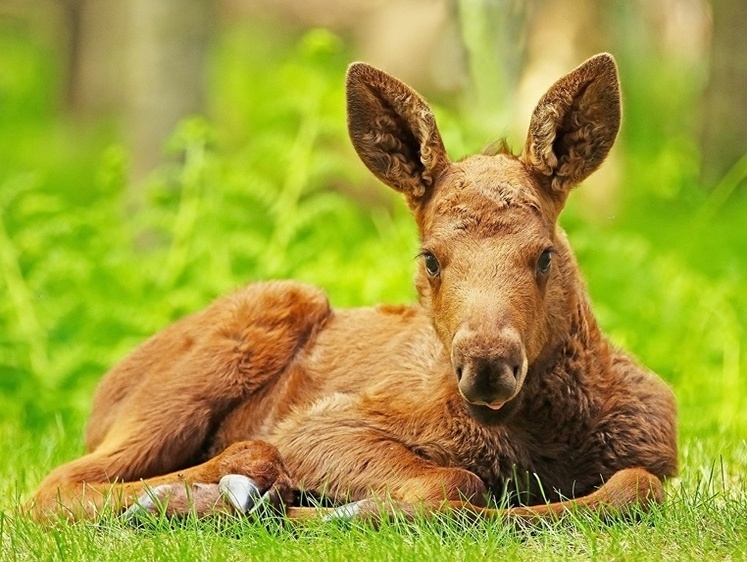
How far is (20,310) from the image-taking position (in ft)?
33.4

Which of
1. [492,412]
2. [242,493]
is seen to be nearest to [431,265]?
[492,412]

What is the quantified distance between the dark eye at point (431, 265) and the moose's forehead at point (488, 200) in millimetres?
133

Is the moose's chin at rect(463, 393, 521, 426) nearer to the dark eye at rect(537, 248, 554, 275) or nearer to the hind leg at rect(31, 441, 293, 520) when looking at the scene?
the dark eye at rect(537, 248, 554, 275)

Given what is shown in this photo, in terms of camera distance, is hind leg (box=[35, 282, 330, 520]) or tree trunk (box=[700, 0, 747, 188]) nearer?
hind leg (box=[35, 282, 330, 520])

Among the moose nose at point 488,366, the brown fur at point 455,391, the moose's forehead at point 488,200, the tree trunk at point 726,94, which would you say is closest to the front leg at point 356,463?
the brown fur at point 455,391

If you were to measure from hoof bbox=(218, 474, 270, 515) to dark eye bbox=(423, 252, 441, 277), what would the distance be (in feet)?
4.06

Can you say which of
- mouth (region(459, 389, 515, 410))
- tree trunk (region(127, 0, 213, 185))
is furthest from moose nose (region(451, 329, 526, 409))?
tree trunk (region(127, 0, 213, 185))

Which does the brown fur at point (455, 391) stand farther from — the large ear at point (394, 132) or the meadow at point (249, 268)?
the meadow at point (249, 268)

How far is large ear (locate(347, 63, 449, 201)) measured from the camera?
6164 mm

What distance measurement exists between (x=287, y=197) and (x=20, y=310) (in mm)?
2354

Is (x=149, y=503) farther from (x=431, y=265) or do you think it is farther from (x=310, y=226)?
(x=310, y=226)

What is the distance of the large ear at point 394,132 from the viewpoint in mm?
6164

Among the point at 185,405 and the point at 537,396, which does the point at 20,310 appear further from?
the point at 537,396

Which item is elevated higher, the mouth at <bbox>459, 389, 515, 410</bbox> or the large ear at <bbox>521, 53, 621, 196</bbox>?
the large ear at <bbox>521, 53, 621, 196</bbox>
